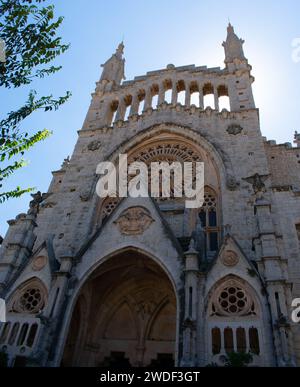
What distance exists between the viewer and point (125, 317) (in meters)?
14.6

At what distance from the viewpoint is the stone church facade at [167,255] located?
1026cm

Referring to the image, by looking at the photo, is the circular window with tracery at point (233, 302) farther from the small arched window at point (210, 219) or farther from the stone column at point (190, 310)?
the small arched window at point (210, 219)

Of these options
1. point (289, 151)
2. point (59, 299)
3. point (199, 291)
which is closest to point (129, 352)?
point (59, 299)

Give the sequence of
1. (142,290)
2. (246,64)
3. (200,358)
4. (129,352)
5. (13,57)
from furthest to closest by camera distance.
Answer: (246,64), (142,290), (129,352), (200,358), (13,57)

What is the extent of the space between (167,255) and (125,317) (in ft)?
15.0

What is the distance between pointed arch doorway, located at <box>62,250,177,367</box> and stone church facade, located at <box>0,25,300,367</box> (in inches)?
1.8

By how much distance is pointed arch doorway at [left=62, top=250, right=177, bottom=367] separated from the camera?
13.3 meters

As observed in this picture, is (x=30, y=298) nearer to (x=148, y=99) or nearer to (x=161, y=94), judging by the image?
(x=148, y=99)

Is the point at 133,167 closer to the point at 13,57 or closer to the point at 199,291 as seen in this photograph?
the point at 199,291

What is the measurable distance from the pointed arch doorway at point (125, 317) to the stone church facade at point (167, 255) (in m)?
0.05

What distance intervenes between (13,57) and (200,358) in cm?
954

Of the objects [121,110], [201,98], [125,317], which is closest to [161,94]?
[201,98]
